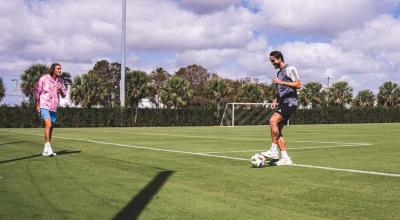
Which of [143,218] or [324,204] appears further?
[324,204]

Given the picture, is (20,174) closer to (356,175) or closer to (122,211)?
(122,211)

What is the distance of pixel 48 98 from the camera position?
11.1 m

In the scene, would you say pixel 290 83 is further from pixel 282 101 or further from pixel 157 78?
pixel 157 78

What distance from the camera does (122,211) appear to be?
4.95 m

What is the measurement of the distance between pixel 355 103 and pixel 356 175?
7736 centimetres

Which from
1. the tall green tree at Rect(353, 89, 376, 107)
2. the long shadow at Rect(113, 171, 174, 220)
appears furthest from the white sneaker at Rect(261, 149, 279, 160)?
the tall green tree at Rect(353, 89, 376, 107)

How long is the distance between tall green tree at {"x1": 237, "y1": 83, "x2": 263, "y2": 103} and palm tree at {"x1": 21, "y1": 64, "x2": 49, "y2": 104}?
29918 mm

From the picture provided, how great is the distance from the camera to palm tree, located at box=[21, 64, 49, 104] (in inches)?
2402

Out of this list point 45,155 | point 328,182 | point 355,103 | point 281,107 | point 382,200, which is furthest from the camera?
point 355,103

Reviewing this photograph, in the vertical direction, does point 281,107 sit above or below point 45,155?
above

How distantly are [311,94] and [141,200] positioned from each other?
2784 inches

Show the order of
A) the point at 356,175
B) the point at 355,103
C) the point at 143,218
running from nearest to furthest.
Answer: the point at 143,218
the point at 356,175
the point at 355,103

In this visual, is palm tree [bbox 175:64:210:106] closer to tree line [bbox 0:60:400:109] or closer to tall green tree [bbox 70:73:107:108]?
tree line [bbox 0:60:400:109]

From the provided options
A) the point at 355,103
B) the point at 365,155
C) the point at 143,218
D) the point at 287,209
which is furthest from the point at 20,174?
the point at 355,103
